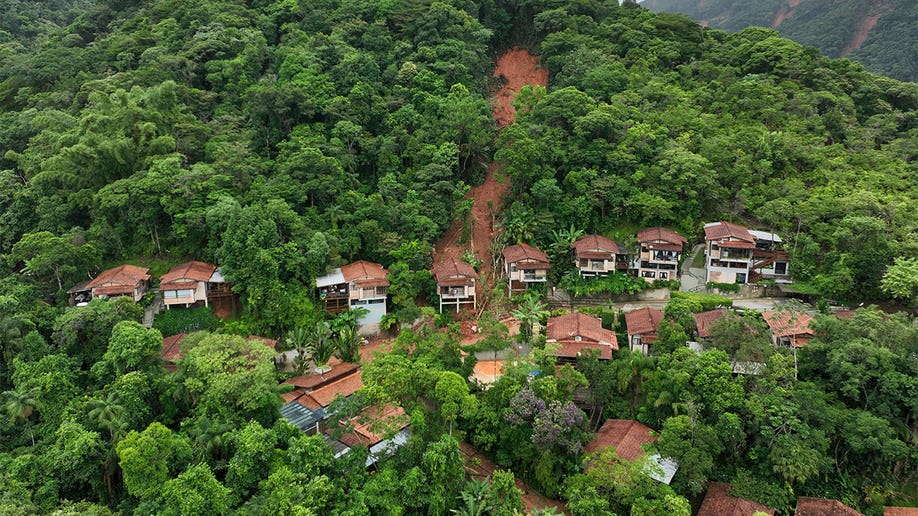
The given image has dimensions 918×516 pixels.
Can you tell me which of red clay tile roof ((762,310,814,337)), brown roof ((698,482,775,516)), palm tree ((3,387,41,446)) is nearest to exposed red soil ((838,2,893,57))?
red clay tile roof ((762,310,814,337))

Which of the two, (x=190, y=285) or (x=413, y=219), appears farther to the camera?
(x=413, y=219)

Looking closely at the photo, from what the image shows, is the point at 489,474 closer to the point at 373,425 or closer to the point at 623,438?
the point at 373,425

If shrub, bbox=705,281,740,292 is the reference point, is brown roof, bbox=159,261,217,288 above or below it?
above

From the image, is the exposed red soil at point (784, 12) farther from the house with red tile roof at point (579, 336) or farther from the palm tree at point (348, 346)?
the palm tree at point (348, 346)

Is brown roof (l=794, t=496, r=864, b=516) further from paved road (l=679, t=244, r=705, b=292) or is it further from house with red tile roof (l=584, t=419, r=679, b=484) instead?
paved road (l=679, t=244, r=705, b=292)

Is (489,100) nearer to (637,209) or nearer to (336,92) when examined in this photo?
(336,92)

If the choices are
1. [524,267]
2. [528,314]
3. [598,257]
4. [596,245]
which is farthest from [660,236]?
[528,314]
